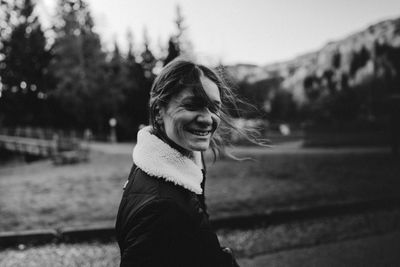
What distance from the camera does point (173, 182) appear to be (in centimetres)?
147

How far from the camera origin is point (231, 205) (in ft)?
20.6

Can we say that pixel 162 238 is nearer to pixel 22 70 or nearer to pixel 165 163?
pixel 165 163

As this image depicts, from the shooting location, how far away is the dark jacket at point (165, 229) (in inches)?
50.4

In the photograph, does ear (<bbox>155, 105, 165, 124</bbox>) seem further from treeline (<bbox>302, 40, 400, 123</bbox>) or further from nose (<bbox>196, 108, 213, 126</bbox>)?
treeline (<bbox>302, 40, 400, 123</bbox>)

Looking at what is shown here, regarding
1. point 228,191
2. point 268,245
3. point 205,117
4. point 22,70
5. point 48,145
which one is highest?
point 205,117

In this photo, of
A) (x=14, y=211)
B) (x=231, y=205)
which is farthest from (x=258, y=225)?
(x=14, y=211)

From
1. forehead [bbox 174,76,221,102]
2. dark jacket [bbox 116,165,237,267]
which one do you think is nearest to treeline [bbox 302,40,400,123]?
forehead [bbox 174,76,221,102]

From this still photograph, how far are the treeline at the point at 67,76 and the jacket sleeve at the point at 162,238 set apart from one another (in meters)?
32.8

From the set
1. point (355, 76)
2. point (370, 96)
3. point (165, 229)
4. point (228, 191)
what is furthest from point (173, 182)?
point (355, 76)

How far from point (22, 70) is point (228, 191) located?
41390 millimetres

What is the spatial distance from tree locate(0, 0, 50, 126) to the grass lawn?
111ft

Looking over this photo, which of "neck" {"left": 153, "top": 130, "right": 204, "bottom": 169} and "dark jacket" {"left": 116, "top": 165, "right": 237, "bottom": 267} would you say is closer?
"dark jacket" {"left": 116, "top": 165, "right": 237, "bottom": 267}

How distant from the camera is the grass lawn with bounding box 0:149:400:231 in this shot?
5.92 metres

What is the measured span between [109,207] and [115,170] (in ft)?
19.5
